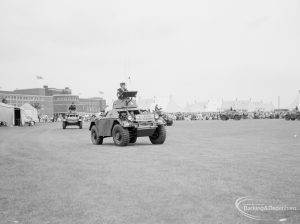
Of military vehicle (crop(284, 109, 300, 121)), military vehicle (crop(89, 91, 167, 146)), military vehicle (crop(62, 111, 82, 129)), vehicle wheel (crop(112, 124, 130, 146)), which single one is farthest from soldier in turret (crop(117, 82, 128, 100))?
military vehicle (crop(284, 109, 300, 121))

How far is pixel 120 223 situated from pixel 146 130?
12.2 meters

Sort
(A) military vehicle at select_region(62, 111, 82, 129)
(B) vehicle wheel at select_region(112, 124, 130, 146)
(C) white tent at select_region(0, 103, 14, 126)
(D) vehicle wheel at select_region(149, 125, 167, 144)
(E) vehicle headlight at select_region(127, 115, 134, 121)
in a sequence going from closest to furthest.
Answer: (B) vehicle wheel at select_region(112, 124, 130, 146) → (E) vehicle headlight at select_region(127, 115, 134, 121) → (D) vehicle wheel at select_region(149, 125, 167, 144) → (A) military vehicle at select_region(62, 111, 82, 129) → (C) white tent at select_region(0, 103, 14, 126)

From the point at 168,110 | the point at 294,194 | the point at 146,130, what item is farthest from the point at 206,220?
the point at 168,110

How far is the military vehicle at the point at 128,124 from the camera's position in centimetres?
1677

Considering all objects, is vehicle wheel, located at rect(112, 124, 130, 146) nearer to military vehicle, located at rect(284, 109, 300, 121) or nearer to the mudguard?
the mudguard

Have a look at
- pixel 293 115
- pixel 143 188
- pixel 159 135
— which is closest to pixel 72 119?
pixel 159 135

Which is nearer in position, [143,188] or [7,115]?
[143,188]

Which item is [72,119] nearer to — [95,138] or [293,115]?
[95,138]

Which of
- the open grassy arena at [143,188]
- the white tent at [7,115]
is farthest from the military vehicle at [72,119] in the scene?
the open grassy arena at [143,188]

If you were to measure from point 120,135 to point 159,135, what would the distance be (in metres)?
1.66

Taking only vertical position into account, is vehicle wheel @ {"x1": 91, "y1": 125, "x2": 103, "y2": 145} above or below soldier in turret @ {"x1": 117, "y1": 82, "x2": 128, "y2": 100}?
below

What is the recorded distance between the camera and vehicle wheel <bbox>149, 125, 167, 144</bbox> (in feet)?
57.2

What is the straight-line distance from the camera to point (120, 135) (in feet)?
55.5

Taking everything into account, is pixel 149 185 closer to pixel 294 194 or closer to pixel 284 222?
pixel 294 194
